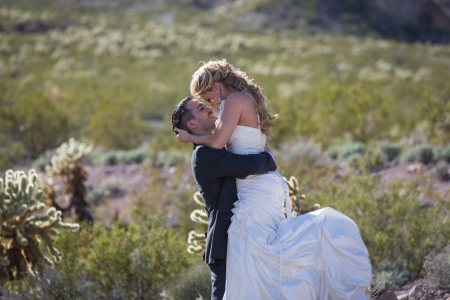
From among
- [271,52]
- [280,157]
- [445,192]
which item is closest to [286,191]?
[445,192]

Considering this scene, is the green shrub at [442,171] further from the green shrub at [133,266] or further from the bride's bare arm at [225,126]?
the bride's bare arm at [225,126]

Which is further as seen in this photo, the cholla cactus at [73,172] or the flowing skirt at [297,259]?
the cholla cactus at [73,172]

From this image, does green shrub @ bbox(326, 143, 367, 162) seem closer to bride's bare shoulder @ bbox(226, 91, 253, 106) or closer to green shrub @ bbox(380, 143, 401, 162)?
green shrub @ bbox(380, 143, 401, 162)

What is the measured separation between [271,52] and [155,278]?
3704 cm

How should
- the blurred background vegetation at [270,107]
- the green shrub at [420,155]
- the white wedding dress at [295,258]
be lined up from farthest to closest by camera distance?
1. the green shrub at [420,155]
2. the blurred background vegetation at [270,107]
3. the white wedding dress at [295,258]

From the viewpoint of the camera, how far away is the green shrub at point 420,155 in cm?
1148

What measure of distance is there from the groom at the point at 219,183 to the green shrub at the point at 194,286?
182 cm

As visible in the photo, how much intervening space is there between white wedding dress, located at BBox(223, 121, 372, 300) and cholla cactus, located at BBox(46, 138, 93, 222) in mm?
6052

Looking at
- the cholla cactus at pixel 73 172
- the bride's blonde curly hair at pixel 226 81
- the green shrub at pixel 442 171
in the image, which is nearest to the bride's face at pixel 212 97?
the bride's blonde curly hair at pixel 226 81

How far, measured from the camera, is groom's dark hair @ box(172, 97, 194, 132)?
5.05m

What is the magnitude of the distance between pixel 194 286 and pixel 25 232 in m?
1.87

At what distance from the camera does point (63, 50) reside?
151 feet

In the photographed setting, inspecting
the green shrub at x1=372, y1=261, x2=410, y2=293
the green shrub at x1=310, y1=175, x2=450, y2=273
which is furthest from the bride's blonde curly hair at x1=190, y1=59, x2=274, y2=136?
the green shrub at x1=310, y1=175, x2=450, y2=273

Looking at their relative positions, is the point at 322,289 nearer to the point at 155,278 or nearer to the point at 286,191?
the point at 286,191
